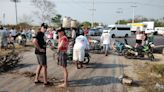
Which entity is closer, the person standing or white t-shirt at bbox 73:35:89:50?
white t-shirt at bbox 73:35:89:50

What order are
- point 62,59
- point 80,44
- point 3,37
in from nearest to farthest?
point 62,59
point 80,44
point 3,37

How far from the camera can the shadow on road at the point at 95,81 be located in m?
10.3

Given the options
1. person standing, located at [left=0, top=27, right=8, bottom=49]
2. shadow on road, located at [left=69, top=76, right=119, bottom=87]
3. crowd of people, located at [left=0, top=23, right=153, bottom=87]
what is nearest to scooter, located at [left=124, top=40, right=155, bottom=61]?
crowd of people, located at [left=0, top=23, right=153, bottom=87]

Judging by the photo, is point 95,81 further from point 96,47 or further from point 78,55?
point 96,47

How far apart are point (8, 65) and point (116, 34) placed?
1539 inches

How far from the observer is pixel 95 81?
10.9 meters

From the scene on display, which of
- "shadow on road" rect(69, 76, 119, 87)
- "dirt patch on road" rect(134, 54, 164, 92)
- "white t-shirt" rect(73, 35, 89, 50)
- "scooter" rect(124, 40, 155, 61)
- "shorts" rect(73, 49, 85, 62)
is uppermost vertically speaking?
"white t-shirt" rect(73, 35, 89, 50)

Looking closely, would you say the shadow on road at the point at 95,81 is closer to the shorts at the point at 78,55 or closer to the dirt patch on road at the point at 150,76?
the dirt patch on road at the point at 150,76

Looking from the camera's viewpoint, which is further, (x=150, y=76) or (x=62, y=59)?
(x=150, y=76)

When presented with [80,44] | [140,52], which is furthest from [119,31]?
[80,44]

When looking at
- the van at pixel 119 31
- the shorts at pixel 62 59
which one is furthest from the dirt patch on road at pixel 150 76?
the van at pixel 119 31

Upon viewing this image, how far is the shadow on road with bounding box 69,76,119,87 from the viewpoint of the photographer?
10281mm

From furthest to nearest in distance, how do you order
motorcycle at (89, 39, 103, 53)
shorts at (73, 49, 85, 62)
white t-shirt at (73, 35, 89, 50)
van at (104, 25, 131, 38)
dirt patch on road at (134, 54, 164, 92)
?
van at (104, 25, 131, 38) < motorcycle at (89, 39, 103, 53) < white t-shirt at (73, 35, 89, 50) < shorts at (73, 49, 85, 62) < dirt patch on road at (134, 54, 164, 92)

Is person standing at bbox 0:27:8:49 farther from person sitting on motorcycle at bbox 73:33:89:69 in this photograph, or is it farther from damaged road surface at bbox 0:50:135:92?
person sitting on motorcycle at bbox 73:33:89:69
